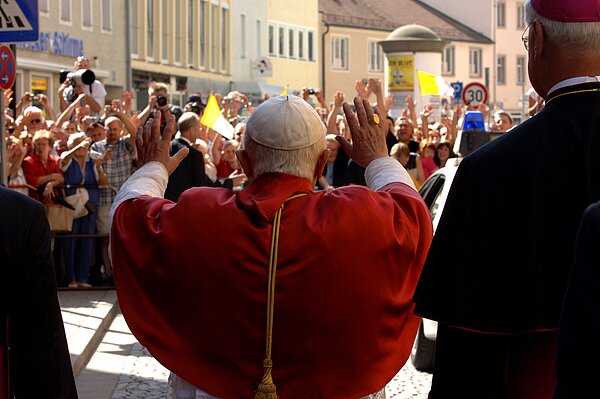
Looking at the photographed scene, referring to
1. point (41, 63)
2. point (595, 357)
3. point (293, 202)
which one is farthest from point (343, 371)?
point (41, 63)

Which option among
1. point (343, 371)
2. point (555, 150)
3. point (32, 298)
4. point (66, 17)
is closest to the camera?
point (555, 150)

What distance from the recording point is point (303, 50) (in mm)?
71125

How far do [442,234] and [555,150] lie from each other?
35 centimetres

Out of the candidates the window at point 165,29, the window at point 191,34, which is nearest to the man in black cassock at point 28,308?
the window at point 165,29

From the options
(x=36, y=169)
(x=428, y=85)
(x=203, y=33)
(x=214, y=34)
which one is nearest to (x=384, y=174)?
(x=36, y=169)

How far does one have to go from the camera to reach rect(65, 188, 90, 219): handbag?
50.9ft

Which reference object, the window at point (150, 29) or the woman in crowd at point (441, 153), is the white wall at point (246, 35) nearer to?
the window at point (150, 29)

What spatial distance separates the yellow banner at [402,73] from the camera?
3694cm

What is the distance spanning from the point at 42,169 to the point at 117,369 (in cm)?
512

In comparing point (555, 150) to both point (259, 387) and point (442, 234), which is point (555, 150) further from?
point (259, 387)

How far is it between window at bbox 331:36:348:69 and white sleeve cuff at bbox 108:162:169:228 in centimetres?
7371

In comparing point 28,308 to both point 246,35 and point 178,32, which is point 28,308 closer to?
point 178,32

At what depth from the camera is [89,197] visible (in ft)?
51.4

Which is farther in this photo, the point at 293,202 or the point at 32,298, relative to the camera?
the point at 293,202
